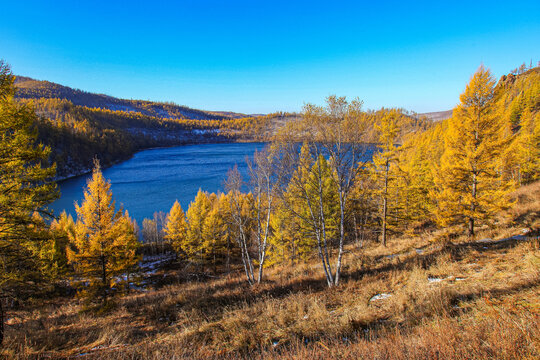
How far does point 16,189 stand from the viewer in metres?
8.09

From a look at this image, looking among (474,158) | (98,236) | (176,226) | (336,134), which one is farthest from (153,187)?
(474,158)

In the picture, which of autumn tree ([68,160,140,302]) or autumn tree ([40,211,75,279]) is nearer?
A: autumn tree ([40,211,75,279])

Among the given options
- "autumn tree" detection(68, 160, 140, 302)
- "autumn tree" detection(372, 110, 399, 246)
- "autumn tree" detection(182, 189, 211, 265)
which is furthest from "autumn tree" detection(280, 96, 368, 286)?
"autumn tree" detection(182, 189, 211, 265)

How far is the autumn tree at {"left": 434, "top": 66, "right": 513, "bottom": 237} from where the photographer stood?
12.2 metres

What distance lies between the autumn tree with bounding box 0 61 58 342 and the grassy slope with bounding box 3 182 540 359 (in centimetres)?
265

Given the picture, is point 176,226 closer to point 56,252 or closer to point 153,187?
point 56,252

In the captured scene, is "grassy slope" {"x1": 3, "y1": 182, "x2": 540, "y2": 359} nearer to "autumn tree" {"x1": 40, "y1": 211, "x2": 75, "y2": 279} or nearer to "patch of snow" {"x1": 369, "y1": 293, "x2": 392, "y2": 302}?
"patch of snow" {"x1": 369, "y1": 293, "x2": 392, "y2": 302}

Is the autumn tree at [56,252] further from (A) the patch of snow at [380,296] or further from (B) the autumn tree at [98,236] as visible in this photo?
(A) the patch of snow at [380,296]

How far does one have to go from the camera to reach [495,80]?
38.9 feet

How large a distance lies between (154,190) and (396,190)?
60336 mm

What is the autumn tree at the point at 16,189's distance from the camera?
746 cm

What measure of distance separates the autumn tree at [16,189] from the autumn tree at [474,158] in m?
18.9

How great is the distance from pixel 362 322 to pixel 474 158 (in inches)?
504

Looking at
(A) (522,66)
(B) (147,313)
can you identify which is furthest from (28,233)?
(A) (522,66)
